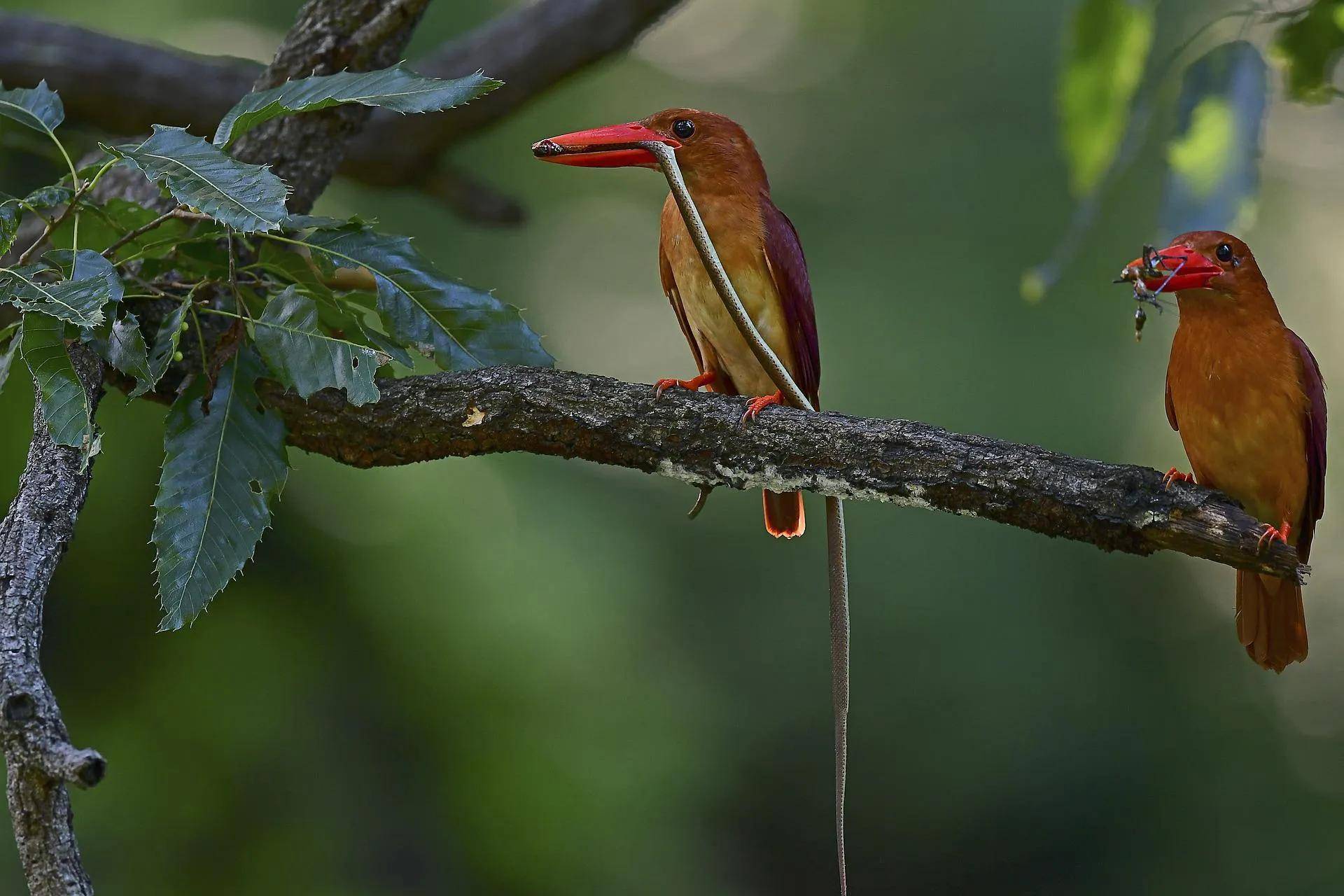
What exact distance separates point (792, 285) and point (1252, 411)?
1.99ft

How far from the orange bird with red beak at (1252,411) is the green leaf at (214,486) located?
43.2 inches

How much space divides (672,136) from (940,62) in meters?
5.31

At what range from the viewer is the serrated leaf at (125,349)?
1.59 metres

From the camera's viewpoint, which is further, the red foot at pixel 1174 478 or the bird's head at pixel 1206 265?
the bird's head at pixel 1206 265

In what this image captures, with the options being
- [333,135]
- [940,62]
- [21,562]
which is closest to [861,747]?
[940,62]

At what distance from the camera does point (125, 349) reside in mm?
1595

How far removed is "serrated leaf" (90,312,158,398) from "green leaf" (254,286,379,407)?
0.45ft

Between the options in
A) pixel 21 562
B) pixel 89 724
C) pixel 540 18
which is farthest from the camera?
pixel 89 724

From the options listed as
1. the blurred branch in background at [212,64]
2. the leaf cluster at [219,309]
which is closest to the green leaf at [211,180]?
the leaf cluster at [219,309]

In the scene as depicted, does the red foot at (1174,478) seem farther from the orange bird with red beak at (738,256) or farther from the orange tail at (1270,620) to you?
the orange bird with red beak at (738,256)

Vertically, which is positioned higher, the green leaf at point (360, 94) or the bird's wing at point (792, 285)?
the green leaf at point (360, 94)

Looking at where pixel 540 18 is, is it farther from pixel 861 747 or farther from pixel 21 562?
pixel 861 747

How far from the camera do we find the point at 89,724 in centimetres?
384

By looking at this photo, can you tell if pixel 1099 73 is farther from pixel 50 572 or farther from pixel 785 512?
pixel 50 572
